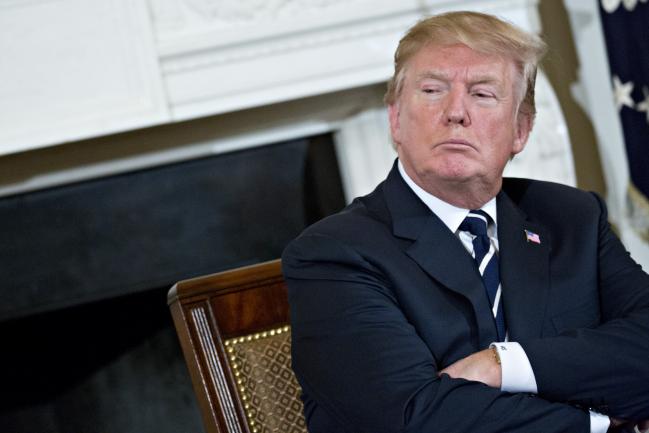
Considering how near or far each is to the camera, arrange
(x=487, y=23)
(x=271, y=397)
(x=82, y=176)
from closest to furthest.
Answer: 1. (x=271, y=397)
2. (x=487, y=23)
3. (x=82, y=176)

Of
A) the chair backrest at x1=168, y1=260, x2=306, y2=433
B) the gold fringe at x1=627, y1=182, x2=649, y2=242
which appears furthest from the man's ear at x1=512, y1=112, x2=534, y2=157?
the gold fringe at x1=627, y1=182, x2=649, y2=242

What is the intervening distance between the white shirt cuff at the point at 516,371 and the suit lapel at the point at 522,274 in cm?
11

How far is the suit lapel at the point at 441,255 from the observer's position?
1.84 m

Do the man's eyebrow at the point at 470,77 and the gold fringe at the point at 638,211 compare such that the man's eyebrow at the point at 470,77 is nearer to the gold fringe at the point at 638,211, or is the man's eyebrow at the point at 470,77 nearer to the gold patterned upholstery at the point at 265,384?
the gold patterned upholstery at the point at 265,384

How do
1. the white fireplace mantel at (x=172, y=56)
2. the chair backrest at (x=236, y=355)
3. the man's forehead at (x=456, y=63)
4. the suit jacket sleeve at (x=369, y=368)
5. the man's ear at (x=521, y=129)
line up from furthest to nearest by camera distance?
the white fireplace mantel at (x=172, y=56), the man's ear at (x=521, y=129), the man's forehead at (x=456, y=63), the chair backrest at (x=236, y=355), the suit jacket sleeve at (x=369, y=368)

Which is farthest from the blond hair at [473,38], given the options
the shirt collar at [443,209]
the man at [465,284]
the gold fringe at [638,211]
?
the gold fringe at [638,211]

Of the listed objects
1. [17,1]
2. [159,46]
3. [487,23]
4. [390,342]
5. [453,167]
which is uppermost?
[17,1]

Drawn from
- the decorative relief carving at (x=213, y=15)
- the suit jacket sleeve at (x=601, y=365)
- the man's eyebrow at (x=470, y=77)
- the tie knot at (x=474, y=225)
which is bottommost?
the suit jacket sleeve at (x=601, y=365)

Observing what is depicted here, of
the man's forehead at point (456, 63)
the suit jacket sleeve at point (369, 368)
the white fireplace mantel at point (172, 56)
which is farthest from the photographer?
the white fireplace mantel at point (172, 56)

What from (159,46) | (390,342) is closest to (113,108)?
(159,46)

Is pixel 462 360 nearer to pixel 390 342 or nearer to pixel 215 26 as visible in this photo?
pixel 390 342

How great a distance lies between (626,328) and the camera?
1845 millimetres

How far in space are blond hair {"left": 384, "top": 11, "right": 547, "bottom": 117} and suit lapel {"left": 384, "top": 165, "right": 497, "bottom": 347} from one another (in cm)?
27

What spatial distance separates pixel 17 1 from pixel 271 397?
2069 mm
